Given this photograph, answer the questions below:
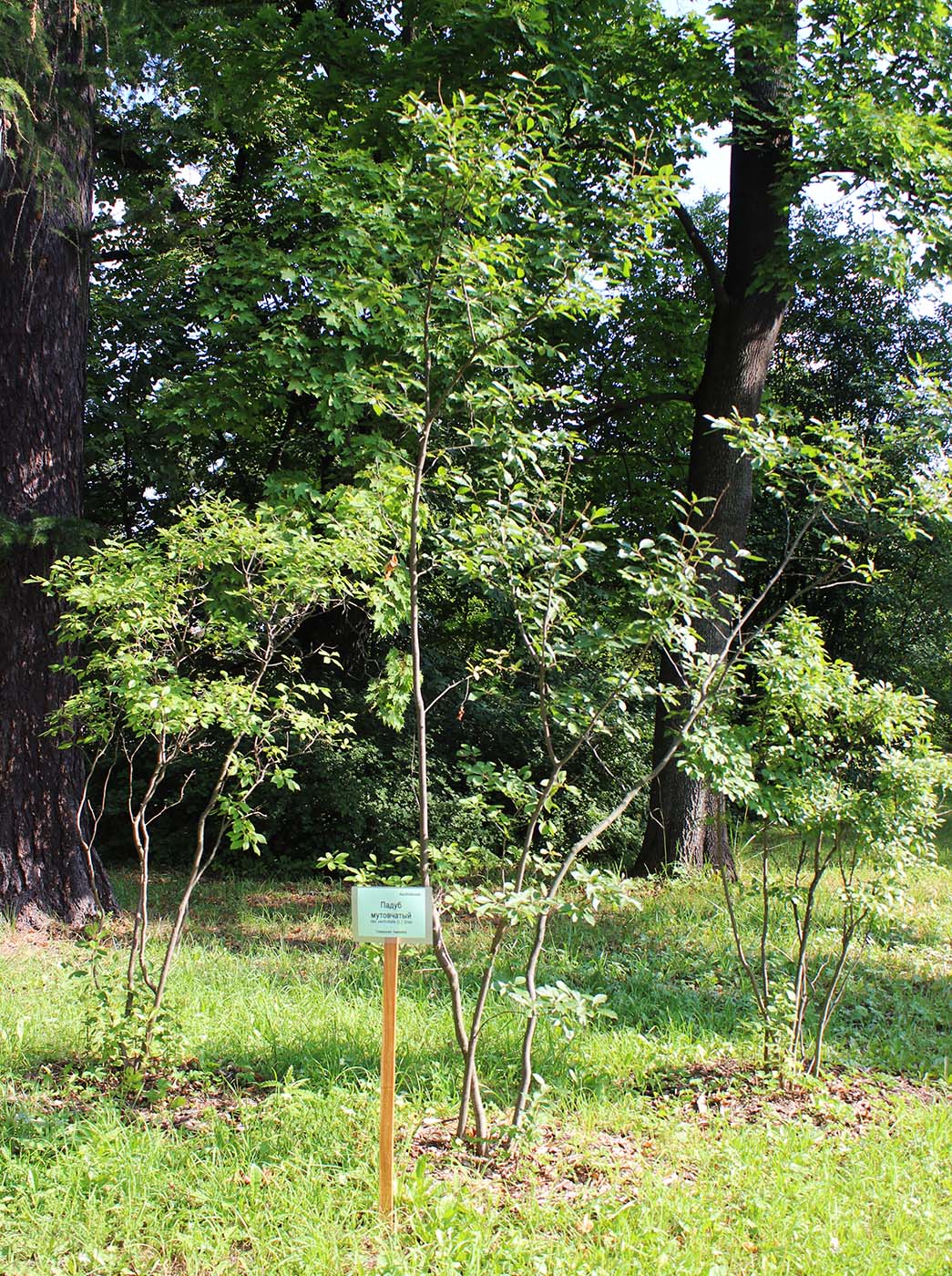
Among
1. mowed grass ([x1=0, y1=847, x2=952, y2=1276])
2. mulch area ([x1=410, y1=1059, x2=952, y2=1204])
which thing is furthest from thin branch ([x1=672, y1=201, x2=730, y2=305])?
mulch area ([x1=410, y1=1059, x2=952, y2=1204])

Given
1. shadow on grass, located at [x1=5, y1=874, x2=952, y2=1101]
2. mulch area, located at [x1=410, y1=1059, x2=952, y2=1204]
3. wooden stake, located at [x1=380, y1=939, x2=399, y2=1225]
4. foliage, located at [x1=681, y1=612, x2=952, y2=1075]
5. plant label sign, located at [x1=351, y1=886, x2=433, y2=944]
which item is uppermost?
foliage, located at [x1=681, y1=612, x2=952, y2=1075]

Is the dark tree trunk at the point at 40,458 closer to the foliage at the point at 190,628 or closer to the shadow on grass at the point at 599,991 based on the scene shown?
the shadow on grass at the point at 599,991

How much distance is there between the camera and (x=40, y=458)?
650 cm

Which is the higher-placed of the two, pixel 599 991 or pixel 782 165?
pixel 782 165

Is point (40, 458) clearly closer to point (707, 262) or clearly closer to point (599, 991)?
point (599, 991)

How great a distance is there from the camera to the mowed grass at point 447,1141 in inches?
116

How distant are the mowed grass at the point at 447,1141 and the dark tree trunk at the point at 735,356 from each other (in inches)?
105

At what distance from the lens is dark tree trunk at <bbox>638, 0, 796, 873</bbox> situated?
8.00 m

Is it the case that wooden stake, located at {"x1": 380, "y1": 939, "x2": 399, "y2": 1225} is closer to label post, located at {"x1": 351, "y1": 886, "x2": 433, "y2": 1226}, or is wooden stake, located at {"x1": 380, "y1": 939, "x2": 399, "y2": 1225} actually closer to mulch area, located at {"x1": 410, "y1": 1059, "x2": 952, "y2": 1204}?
label post, located at {"x1": 351, "y1": 886, "x2": 433, "y2": 1226}

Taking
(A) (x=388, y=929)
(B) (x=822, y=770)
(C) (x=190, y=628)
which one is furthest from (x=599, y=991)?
(C) (x=190, y=628)

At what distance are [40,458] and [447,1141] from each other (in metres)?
5.10

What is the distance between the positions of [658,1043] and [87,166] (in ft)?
22.2

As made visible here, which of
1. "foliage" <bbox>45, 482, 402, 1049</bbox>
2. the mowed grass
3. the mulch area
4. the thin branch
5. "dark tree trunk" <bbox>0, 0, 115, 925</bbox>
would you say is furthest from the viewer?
the thin branch

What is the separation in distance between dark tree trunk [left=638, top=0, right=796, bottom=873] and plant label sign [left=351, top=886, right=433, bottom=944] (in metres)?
5.25
